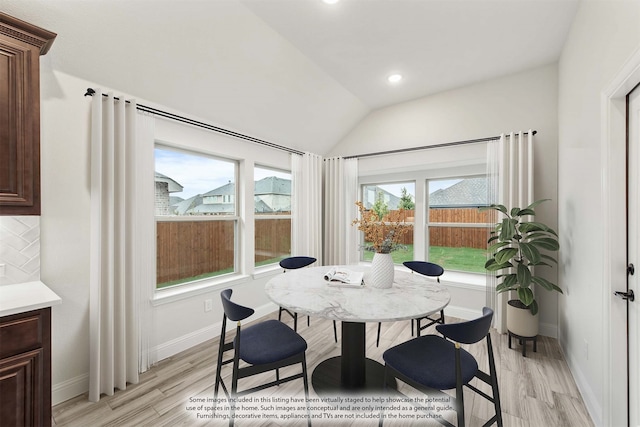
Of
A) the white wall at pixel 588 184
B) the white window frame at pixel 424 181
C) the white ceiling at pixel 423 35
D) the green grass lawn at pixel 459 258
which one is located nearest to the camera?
the white wall at pixel 588 184

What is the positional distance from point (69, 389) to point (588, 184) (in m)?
4.02

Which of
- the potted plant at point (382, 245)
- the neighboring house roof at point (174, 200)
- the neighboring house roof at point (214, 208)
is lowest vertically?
the potted plant at point (382, 245)

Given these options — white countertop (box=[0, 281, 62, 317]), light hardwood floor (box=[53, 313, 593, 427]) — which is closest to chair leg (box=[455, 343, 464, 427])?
light hardwood floor (box=[53, 313, 593, 427])

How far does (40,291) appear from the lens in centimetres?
164

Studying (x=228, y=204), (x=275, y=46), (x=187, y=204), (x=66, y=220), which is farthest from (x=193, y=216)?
(x=275, y=46)

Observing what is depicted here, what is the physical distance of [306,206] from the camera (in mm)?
4078

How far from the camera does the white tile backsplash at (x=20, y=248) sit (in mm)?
1728

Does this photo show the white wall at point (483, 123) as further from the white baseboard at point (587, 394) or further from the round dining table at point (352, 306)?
the round dining table at point (352, 306)

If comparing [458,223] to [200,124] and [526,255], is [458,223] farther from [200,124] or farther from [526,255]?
[200,124]

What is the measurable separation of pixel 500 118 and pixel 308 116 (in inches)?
91.8

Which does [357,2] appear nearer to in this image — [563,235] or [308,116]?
[308,116]

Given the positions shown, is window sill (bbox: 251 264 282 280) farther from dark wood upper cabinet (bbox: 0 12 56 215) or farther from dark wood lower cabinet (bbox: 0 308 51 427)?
dark wood upper cabinet (bbox: 0 12 56 215)

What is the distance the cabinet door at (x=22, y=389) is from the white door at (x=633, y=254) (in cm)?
320

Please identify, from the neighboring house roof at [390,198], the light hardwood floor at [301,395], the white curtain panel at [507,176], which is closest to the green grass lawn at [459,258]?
the white curtain panel at [507,176]
